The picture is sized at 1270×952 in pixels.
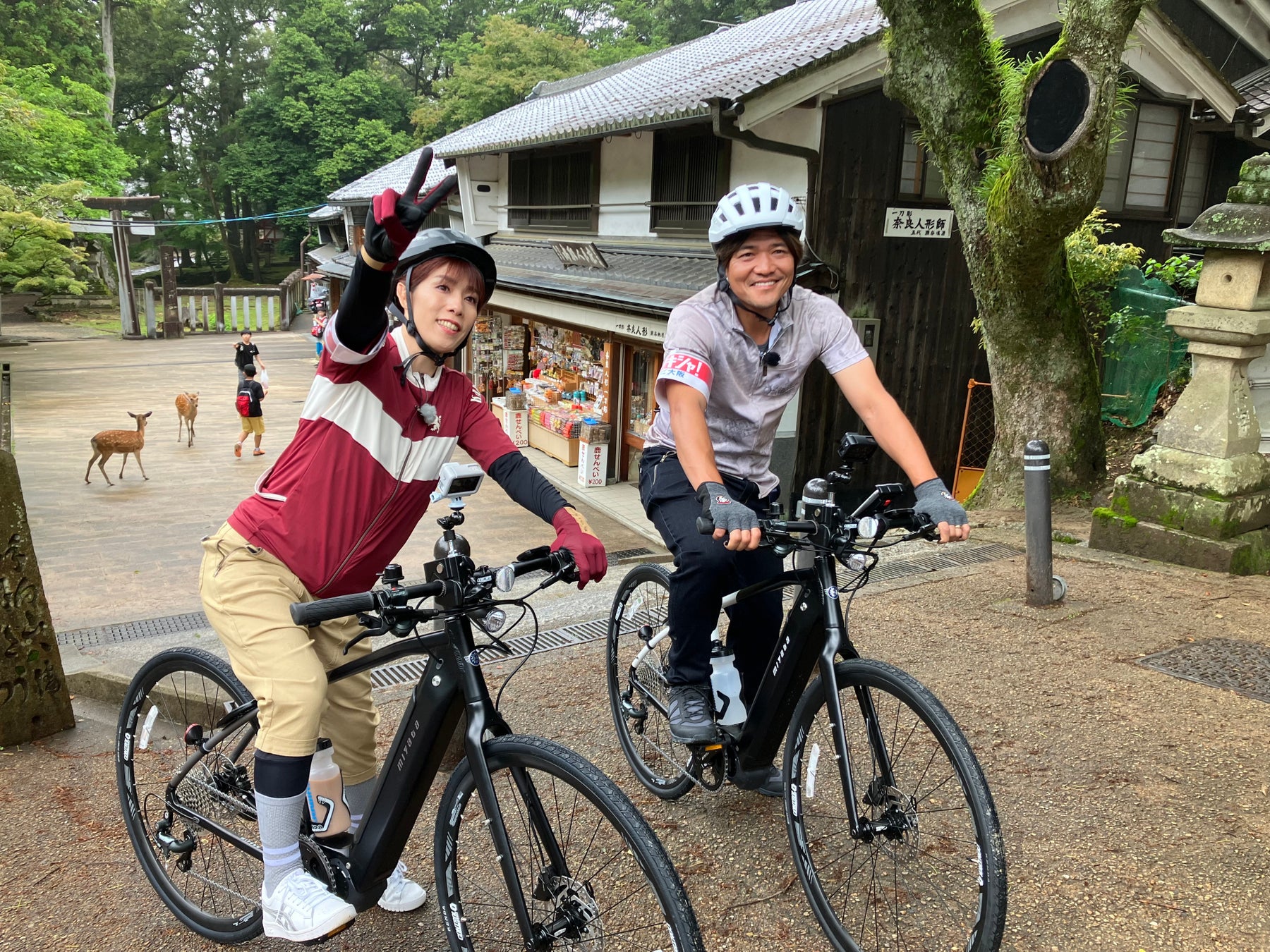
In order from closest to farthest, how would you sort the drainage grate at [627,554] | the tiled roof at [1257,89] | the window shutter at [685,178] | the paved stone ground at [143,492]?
the paved stone ground at [143,492], the drainage grate at [627,554], the window shutter at [685,178], the tiled roof at [1257,89]

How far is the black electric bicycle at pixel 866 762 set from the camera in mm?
2268

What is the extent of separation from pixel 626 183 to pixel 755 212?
39.5 ft

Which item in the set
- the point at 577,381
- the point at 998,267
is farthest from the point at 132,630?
the point at 577,381

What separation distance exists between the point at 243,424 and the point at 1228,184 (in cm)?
1661

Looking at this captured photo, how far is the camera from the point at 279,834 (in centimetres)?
233

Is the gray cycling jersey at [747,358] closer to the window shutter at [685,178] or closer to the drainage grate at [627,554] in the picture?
the drainage grate at [627,554]

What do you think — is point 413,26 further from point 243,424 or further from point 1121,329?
point 1121,329

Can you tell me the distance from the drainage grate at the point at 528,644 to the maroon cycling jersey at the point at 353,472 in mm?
2178

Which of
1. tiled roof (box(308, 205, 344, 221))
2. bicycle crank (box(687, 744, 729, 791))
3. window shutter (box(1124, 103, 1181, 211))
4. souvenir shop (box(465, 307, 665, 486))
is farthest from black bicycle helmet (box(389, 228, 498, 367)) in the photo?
tiled roof (box(308, 205, 344, 221))

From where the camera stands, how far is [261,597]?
7.77ft

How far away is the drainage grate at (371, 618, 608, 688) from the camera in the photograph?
189 inches

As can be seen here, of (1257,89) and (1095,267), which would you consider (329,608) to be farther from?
(1257,89)

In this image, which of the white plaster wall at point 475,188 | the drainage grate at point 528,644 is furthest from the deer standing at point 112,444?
the drainage grate at point 528,644

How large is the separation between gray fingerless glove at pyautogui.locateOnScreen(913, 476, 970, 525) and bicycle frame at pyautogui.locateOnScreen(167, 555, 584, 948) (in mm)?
1240
